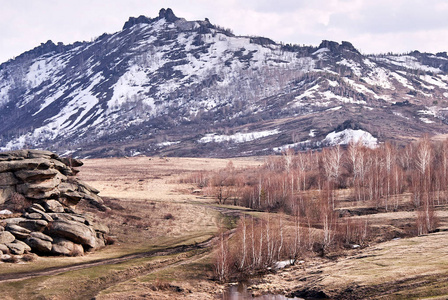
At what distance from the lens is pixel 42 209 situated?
2625 inches

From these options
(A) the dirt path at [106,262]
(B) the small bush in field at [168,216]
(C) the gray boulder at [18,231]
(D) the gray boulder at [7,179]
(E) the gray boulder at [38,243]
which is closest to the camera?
(A) the dirt path at [106,262]

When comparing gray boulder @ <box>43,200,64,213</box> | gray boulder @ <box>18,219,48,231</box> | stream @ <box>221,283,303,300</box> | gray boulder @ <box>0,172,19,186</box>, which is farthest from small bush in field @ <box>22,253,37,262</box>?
stream @ <box>221,283,303,300</box>

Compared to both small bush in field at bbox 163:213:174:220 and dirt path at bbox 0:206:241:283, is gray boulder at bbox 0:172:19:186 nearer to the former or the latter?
dirt path at bbox 0:206:241:283

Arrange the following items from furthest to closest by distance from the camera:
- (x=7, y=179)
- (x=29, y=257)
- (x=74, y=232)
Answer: (x=7, y=179) → (x=74, y=232) → (x=29, y=257)

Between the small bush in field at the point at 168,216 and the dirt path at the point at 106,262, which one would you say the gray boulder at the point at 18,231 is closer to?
the dirt path at the point at 106,262

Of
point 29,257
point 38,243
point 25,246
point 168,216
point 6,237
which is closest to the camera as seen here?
point 29,257

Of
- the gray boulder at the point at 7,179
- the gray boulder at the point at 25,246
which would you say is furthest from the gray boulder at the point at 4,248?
the gray boulder at the point at 7,179

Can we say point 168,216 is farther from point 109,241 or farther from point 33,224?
point 33,224

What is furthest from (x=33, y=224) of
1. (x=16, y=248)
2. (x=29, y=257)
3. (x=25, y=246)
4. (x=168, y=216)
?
(x=168, y=216)

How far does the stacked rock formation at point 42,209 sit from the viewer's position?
58.8m

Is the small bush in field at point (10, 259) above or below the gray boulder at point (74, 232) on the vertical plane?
below

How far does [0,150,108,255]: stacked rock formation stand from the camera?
58.8 m

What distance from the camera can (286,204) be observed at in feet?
350

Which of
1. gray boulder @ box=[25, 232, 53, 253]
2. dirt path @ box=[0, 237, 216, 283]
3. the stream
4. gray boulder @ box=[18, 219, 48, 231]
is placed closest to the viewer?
dirt path @ box=[0, 237, 216, 283]
